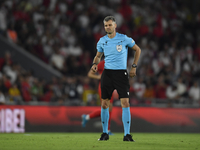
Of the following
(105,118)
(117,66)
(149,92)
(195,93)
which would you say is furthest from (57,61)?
(117,66)

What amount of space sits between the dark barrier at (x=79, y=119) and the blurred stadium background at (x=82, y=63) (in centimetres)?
3

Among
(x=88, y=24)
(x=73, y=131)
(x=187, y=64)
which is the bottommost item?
(x=73, y=131)

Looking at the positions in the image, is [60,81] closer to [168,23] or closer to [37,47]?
[37,47]

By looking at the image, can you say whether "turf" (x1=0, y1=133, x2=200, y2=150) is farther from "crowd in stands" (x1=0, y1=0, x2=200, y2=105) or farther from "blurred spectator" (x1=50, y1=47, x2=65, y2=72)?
"blurred spectator" (x1=50, y1=47, x2=65, y2=72)

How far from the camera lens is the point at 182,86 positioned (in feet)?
53.4

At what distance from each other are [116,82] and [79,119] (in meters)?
5.53

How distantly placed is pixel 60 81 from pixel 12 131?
12.6 ft

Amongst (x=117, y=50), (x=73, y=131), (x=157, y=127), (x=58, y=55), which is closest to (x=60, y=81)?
(x=58, y=55)

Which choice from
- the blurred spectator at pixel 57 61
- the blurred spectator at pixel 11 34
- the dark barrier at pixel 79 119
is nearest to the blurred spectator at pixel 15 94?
the dark barrier at pixel 79 119

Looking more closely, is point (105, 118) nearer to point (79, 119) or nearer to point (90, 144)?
point (90, 144)

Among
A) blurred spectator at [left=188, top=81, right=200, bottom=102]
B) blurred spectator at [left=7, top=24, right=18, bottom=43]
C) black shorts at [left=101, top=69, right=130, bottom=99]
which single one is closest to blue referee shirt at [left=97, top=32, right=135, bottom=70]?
black shorts at [left=101, top=69, right=130, bottom=99]

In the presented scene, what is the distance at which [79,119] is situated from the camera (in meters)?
13.0

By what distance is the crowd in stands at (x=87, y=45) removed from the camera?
14.9 m

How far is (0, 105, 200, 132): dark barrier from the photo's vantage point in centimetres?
1233
